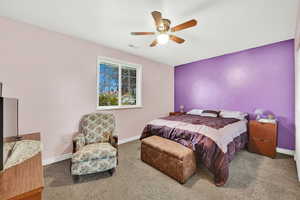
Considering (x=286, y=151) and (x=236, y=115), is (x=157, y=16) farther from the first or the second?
(x=286, y=151)

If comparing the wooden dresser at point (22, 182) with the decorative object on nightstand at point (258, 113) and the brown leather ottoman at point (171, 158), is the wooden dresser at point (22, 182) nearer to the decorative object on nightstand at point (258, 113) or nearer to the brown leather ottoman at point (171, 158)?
the brown leather ottoman at point (171, 158)

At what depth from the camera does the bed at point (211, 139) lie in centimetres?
186

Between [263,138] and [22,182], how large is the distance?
3.80 metres

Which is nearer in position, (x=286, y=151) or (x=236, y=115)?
(x=286, y=151)

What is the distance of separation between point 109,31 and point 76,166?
2.39m

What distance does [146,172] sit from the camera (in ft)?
7.04

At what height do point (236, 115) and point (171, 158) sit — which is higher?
point (236, 115)

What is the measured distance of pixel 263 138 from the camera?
9.02 feet

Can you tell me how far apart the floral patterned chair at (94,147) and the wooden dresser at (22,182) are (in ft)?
3.10

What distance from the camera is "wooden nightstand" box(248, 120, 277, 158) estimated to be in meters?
2.63

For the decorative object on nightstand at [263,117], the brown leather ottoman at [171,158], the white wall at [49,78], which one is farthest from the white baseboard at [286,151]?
the white wall at [49,78]

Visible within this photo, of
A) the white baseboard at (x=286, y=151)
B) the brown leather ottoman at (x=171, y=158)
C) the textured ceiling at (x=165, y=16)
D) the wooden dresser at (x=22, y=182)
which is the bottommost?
the white baseboard at (x=286, y=151)

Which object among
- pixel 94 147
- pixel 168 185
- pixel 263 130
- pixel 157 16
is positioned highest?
pixel 157 16

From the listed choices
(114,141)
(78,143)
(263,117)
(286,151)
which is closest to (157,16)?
(114,141)
